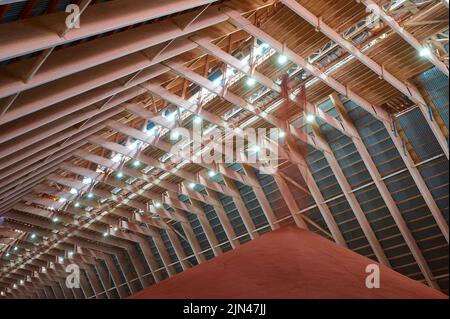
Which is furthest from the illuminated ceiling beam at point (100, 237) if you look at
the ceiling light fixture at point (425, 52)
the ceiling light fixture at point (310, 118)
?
the ceiling light fixture at point (425, 52)

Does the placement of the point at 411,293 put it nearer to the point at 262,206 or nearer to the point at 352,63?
the point at 352,63

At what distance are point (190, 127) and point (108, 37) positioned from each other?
13834 millimetres

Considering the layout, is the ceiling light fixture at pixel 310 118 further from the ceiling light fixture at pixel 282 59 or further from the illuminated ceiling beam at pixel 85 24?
the illuminated ceiling beam at pixel 85 24

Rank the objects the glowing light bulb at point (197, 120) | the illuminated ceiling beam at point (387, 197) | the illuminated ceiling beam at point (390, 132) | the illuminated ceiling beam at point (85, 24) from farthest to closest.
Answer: the glowing light bulb at point (197, 120) < the illuminated ceiling beam at point (387, 197) < the illuminated ceiling beam at point (390, 132) < the illuminated ceiling beam at point (85, 24)

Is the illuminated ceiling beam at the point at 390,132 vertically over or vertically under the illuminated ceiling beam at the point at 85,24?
under

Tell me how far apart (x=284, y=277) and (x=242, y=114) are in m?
16.7

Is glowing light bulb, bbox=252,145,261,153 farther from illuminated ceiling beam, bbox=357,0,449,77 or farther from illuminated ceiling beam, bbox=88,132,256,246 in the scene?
illuminated ceiling beam, bbox=357,0,449,77

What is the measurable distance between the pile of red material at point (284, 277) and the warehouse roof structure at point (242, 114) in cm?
670

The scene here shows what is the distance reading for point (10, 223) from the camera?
119 ft

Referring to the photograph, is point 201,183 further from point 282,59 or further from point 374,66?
point 374,66

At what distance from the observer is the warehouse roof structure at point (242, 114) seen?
12383 millimetres

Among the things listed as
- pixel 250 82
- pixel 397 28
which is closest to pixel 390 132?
pixel 397 28

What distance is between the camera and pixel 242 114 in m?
26.3
